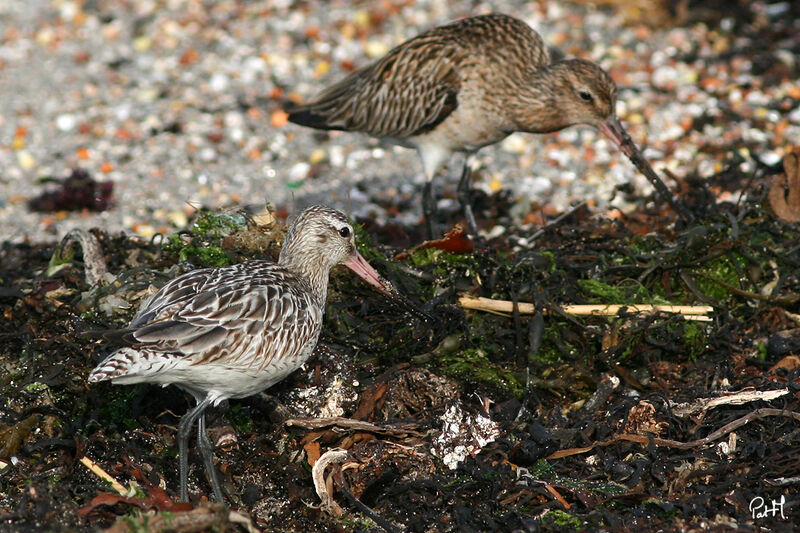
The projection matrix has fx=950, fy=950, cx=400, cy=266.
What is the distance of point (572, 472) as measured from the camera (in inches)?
173

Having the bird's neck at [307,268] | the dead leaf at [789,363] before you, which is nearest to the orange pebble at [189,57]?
the bird's neck at [307,268]

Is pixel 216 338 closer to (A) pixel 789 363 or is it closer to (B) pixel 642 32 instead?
(A) pixel 789 363

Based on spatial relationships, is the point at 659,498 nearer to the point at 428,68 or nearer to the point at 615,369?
the point at 615,369

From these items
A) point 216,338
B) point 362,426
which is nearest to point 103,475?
point 216,338

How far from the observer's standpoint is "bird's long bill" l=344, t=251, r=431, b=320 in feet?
16.6

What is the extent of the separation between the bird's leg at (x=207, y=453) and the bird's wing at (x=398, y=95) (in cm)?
318

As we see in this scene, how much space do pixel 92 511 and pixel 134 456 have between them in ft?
1.78

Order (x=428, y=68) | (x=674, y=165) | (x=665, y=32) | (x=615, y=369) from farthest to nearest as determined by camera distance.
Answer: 1. (x=665, y=32)
2. (x=674, y=165)
3. (x=428, y=68)
4. (x=615, y=369)

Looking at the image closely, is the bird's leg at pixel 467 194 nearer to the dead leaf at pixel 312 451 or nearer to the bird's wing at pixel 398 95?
the bird's wing at pixel 398 95

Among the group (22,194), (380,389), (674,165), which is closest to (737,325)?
(380,389)

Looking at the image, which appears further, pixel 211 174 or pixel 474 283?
pixel 211 174

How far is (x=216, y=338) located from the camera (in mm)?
4195

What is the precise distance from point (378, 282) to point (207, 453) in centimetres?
128
